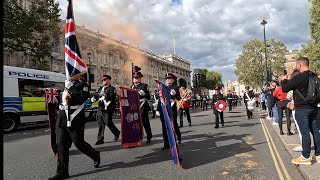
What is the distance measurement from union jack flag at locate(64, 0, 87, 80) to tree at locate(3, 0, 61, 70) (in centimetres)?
2116

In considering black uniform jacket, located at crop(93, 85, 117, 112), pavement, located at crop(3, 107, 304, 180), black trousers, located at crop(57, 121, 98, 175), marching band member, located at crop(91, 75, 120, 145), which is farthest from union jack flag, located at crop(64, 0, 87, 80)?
black uniform jacket, located at crop(93, 85, 117, 112)

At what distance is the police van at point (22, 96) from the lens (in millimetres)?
14727

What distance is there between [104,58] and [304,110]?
163 feet

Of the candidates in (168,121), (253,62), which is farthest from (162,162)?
(253,62)

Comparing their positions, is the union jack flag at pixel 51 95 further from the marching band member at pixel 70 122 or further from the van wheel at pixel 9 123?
the van wheel at pixel 9 123

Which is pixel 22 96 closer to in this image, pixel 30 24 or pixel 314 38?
pixel 30 24

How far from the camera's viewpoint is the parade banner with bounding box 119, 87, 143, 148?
8.62 meters

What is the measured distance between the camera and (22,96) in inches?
611

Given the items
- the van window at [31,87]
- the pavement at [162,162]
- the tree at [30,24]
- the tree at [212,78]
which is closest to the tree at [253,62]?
the tree at [212,78]

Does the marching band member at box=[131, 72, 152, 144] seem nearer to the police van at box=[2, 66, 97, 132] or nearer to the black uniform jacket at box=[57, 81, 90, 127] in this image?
the black uniform jacket at box=[57, 81, 90, 127]

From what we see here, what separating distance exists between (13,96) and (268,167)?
12.1 metres

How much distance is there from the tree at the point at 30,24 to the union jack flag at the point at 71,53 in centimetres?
2116

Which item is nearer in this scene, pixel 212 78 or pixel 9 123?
pixel 9 123

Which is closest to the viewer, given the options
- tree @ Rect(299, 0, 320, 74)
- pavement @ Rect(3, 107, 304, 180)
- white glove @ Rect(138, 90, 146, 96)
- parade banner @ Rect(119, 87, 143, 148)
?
pavement @ Rect(3, 107, 304, 180)
